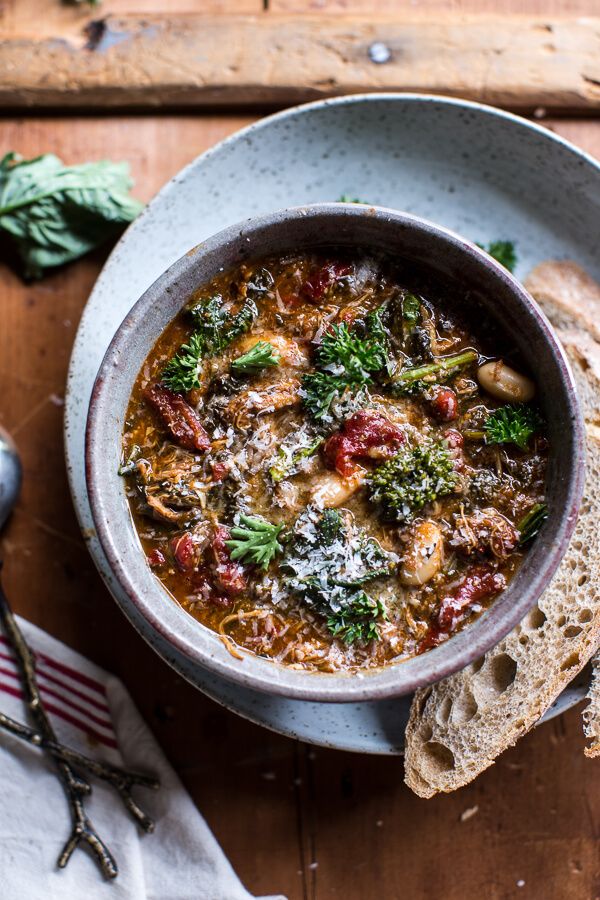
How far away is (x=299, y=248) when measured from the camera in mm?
3488

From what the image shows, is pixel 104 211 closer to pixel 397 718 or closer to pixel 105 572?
pixel 105 572

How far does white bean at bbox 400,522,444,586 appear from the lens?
10.7 ft

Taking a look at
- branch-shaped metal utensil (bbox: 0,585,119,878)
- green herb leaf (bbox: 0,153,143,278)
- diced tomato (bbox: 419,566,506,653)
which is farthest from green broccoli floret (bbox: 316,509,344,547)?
green herb leaf (bbox: 0,153,143,278)

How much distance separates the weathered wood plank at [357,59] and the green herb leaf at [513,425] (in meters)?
1.66

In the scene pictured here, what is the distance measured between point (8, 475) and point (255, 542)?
4.75 ft

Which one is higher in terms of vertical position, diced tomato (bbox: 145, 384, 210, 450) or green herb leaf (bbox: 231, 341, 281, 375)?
green herb leaf (bbox: 231, 341, 281, 375)

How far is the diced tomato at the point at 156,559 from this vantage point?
343cm

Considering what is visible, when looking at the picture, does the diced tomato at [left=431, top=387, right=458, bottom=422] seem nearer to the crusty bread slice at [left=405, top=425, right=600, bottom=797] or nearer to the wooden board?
the crusty bread slice at [left=405, top=425, right=600, bottom=797]

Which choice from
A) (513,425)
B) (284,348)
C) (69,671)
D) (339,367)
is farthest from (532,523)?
(69,671)

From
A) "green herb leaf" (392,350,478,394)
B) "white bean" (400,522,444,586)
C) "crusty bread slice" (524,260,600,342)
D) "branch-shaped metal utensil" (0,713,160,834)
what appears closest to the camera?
"white bean" (400,522,444,586)

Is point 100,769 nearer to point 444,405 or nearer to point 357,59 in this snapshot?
point 444,405

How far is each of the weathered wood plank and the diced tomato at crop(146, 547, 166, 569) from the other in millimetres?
2173

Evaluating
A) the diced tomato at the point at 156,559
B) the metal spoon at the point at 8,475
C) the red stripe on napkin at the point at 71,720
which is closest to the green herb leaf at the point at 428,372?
the diced tomato at the point at 156,559

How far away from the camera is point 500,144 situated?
3.85 m
